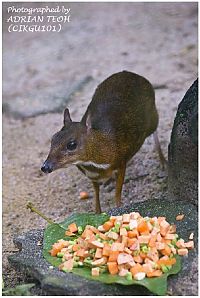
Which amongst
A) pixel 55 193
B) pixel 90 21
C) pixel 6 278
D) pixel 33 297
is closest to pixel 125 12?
pixel 90 21

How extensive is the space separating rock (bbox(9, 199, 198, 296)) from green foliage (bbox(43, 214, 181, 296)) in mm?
31

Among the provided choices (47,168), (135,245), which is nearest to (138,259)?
(135,245)

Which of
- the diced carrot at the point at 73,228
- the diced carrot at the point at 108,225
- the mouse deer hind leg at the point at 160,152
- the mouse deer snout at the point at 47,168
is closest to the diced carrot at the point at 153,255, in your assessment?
the diced carrot at the point at 108,225

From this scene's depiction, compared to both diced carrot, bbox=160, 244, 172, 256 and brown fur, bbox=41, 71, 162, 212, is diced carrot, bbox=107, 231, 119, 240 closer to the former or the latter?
diced carrot, bbox=160, 244, 172, 256

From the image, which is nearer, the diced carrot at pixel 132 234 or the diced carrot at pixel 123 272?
the diced carrot at pixel 123 272

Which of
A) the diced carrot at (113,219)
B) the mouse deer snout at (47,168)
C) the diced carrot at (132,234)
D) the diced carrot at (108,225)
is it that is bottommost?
the diced carrot at (132,234)

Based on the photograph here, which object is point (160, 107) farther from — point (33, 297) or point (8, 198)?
point (33, 297)

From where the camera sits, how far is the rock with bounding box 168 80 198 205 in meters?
3.56

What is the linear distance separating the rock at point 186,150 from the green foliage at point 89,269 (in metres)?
0.45

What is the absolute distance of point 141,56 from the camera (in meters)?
7.04

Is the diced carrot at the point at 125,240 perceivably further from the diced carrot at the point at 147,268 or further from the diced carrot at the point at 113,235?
the diced carrot at the point at 147,268

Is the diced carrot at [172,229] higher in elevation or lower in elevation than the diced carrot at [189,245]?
higher

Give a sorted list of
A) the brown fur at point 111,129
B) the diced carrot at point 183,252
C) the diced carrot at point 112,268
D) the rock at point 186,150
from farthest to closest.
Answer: the brown fur at point 111,129 → the rock at point 186,150 → the diced carrot at point 183,252 → the diced carrot at point 112,268

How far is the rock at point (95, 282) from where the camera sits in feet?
10.1
